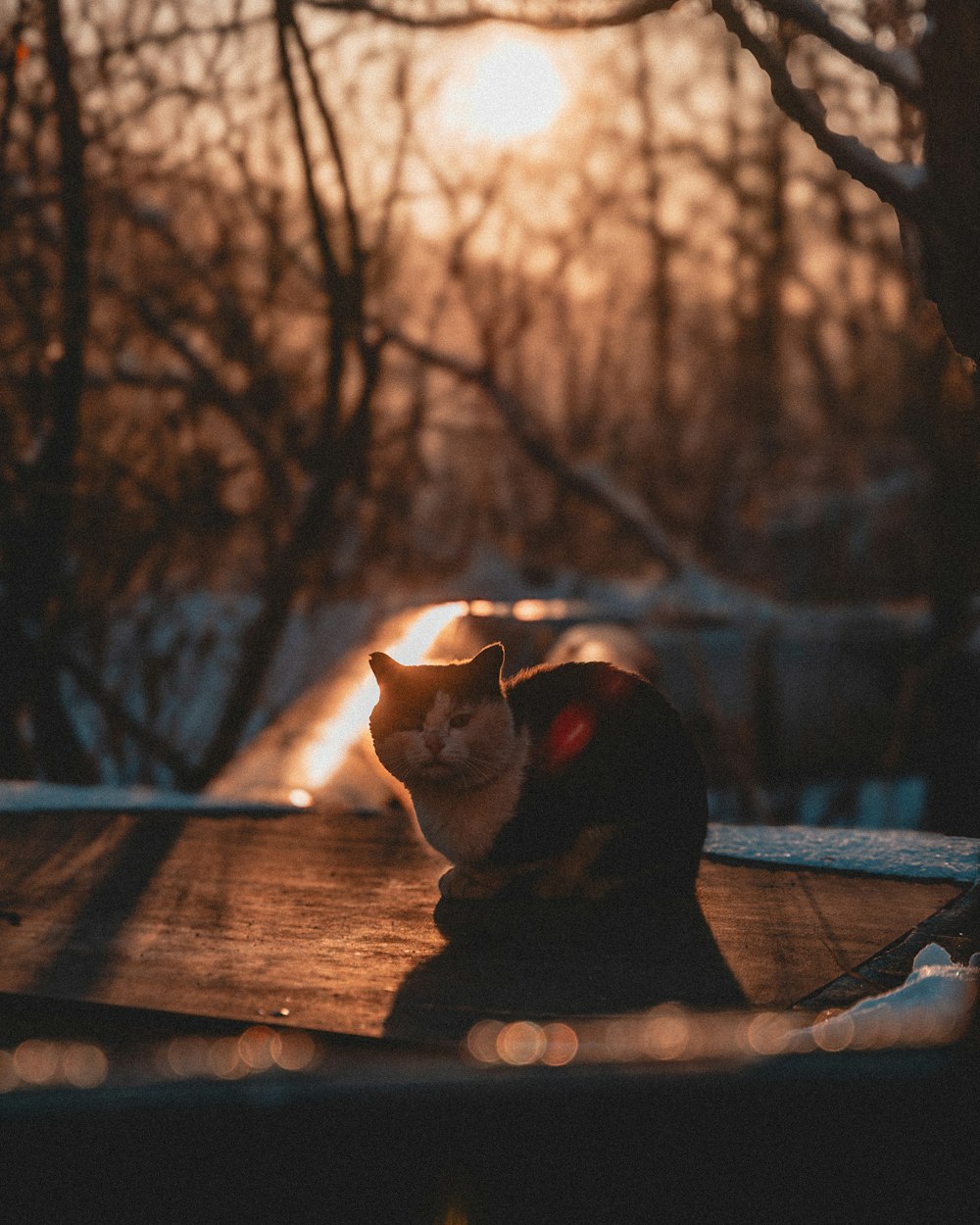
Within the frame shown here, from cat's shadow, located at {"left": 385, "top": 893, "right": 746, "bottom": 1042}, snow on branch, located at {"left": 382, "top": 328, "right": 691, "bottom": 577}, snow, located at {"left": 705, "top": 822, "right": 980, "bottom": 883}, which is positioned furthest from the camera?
snow on branch, located at {"left": 382, "top": 328, "right": 691, "bottom": 577}

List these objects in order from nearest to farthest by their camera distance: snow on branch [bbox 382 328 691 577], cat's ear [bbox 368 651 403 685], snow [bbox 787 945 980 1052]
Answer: snow [bbox 787 945 980 1052] < cat's ear [bbox 368 651 403 685] < snow on branch [bbox 382 328 691 577]

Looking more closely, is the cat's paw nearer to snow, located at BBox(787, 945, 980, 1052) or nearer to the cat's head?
the cat's head

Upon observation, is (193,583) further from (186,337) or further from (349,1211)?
(349,1211)

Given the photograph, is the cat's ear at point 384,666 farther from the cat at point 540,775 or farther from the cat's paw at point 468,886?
the cat's paw at point 468,886

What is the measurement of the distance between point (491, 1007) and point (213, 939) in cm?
65

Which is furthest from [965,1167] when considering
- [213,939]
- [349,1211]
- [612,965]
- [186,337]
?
[186,337]

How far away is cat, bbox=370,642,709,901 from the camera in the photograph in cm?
238

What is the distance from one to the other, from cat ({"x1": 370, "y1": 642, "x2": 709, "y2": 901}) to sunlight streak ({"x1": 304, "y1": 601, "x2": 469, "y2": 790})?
151 cm

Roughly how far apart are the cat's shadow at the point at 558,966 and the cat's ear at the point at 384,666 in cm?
48

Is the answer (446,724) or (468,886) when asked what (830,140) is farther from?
(468,886)

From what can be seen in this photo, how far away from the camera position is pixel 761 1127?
116 cm

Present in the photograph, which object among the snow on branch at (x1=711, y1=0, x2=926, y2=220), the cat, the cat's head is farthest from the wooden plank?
the snow on branch at (x1=711, y1=0, x2=926, y2=220)

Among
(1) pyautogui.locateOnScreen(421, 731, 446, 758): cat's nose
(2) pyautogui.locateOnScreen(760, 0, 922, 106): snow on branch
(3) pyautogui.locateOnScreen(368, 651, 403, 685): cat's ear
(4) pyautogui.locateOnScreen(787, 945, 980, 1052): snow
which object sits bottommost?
(4) pyautogui.locateOnScreen(787, 945, 980, 1052): snow

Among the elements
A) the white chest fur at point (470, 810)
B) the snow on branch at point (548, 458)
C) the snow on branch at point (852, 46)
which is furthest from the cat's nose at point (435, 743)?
the snow on branch at point (548, 458)
